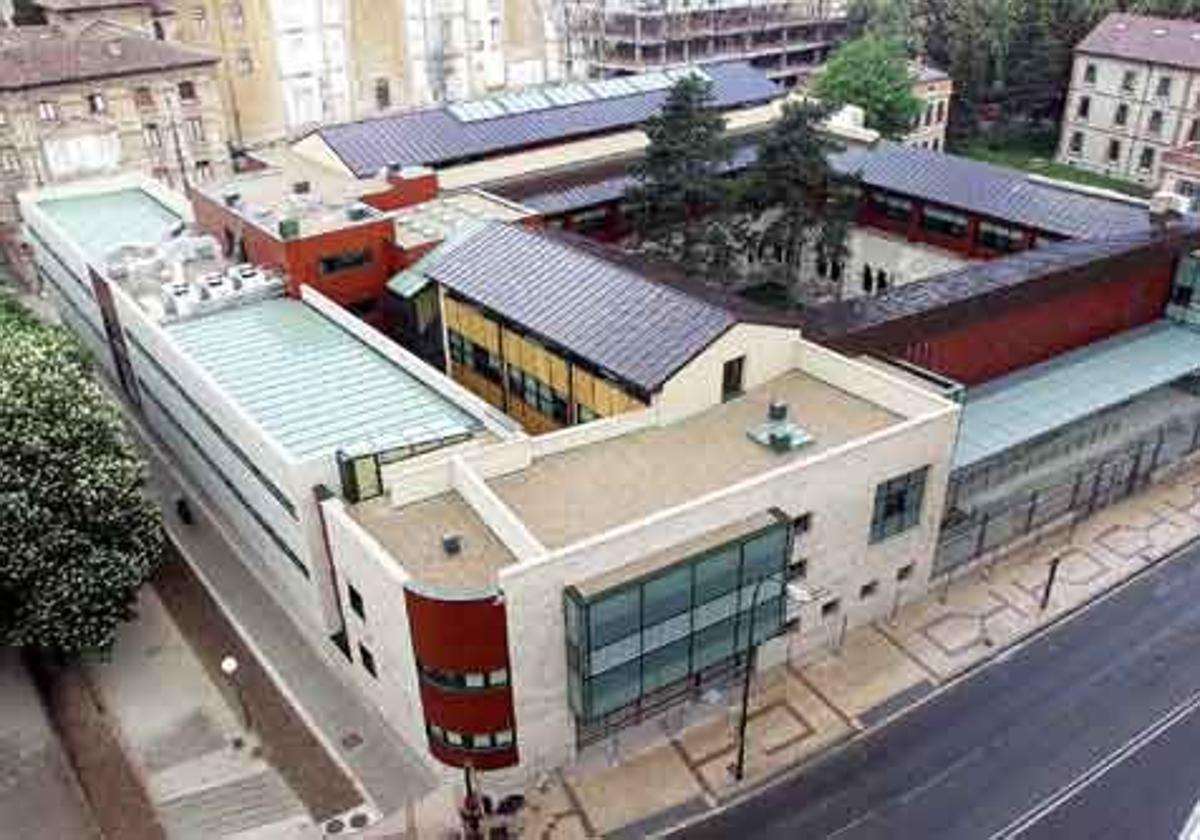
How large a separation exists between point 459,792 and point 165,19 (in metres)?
85.9

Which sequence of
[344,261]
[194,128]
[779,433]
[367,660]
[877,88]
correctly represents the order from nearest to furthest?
[367,660], [779,433], [344,261], [194,128], [877,88]

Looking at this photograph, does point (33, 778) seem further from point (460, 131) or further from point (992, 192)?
point (992, 192)

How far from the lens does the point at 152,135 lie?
8556 centimetres

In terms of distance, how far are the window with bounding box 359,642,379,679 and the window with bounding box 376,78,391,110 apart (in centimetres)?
8442

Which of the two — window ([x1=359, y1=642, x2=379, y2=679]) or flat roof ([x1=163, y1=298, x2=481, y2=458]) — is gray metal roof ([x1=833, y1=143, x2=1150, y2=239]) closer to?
flat roof ([x1=163, y1=298, x2=481, y2=458])

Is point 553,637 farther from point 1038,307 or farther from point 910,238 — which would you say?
point 910,238

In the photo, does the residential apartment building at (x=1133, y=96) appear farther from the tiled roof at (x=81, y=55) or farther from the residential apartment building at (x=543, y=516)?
the tiled roof at (x=81, y=55)

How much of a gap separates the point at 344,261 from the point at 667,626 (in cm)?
2982

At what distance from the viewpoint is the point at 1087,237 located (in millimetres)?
61219

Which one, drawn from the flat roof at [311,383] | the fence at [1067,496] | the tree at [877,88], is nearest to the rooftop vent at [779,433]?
the fence at [1067,496]

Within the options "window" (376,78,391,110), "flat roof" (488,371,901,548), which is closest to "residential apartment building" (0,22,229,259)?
"window" (376,78,391,110)

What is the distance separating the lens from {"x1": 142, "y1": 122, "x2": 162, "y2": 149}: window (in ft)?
279

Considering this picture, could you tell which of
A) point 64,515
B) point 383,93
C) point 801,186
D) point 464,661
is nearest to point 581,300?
point 464,661

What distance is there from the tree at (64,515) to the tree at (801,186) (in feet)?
132
